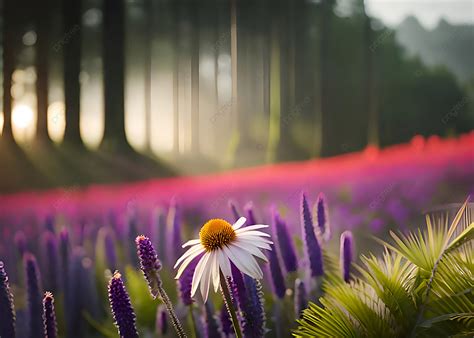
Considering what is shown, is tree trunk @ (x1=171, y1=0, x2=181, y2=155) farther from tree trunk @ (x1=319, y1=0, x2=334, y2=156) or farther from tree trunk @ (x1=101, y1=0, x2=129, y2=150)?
tree trunk @ (x1=319, y1=0, x2=334, y2=156)

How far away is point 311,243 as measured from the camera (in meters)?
1.63

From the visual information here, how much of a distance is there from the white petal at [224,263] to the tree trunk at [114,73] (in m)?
3.93

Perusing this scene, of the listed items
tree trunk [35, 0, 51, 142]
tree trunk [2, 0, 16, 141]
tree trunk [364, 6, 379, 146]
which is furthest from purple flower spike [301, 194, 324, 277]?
tree trunk [35, 0, 51, 142]

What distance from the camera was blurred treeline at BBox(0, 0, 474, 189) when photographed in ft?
15.8

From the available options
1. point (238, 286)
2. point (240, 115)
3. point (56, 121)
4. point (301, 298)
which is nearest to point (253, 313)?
Result: point (238, 286)

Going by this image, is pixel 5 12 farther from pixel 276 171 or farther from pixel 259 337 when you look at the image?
pixel 259 337

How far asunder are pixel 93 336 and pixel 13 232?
125 cm

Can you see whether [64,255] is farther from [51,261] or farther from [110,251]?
[110,251]

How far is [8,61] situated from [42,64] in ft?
2.17

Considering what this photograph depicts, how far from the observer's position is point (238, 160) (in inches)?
183

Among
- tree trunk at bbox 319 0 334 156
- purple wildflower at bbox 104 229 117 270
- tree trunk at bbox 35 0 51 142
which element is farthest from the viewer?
tree trunk at bbox 35 0 51 142

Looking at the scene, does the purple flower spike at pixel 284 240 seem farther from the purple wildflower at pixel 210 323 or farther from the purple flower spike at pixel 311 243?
the purple wildflower at pixel 210 323

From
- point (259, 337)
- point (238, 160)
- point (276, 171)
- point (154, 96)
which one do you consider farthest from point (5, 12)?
point (259, 337)

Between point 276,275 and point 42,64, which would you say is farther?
point 42,64
